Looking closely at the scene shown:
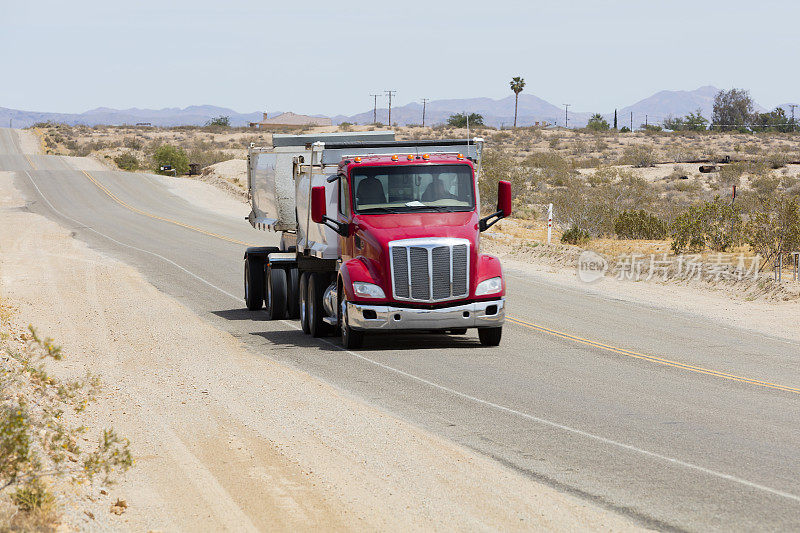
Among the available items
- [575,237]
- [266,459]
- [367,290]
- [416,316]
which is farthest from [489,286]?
[575,237]

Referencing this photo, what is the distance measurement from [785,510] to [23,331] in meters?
14.1

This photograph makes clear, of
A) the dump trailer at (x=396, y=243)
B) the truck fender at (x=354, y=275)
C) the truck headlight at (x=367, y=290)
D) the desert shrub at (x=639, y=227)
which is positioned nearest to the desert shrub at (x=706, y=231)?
the desert shrub at (x=639, y=227)

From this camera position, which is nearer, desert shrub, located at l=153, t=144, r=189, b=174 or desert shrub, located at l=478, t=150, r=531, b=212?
desert shrub, located at l=478, t=150, r=531, b=212

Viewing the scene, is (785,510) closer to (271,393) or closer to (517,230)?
(271,393)

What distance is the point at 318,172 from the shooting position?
57.0 ft

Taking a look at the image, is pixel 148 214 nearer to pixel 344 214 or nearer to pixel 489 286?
pixel 344 214

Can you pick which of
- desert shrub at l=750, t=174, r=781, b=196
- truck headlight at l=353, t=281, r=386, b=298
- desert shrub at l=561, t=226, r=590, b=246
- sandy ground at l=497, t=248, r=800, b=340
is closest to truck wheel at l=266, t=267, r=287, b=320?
truck headlight at l=353, t=281, r=386, b=298

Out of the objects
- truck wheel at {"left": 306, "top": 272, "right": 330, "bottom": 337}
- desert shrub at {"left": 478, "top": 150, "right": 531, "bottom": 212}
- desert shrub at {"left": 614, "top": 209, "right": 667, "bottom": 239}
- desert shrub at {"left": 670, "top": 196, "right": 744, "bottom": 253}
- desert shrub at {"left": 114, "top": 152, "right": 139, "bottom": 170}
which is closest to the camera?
truck wheel at {"left": 306, "top": 272, "right": 330, "bottom": 337}

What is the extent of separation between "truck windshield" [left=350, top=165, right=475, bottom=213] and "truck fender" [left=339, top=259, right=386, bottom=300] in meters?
1.01

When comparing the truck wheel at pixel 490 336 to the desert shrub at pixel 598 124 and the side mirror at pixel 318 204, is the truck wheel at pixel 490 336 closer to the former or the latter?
the side mirror at pixel 318 204

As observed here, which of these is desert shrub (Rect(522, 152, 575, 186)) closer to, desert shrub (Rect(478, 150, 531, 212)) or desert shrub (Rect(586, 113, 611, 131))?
desert shrub (Rect(478, 150, 531, 212))

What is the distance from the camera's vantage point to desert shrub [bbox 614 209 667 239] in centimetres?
3481

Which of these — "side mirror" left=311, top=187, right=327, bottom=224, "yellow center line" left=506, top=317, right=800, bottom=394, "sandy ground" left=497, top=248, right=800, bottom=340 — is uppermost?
"side mirror" left=311, top=187, right=327, bottom=224

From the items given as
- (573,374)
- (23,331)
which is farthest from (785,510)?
(23,331)
